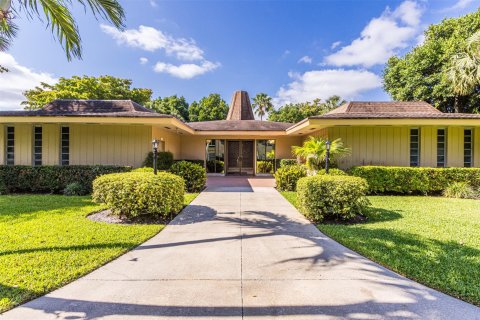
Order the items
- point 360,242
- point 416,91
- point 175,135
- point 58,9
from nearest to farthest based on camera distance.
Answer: point 360,242, point 58,9, point 175,135, point 416,91

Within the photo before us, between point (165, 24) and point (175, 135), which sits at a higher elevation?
point (165, 24)

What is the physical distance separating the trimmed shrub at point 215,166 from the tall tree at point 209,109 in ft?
68.4

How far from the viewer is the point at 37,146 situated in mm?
10594

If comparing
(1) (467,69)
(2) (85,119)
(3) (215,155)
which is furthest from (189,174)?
(1) (467,69)

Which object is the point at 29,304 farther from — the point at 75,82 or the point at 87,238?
the point at 75,82

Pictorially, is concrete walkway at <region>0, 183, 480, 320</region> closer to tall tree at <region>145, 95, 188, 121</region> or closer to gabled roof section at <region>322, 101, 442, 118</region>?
gabled roof section at <region>322, 101, 442, 118</region>


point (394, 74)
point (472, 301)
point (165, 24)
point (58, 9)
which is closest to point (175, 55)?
point (165, 24)

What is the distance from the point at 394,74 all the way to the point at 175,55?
67.4ft

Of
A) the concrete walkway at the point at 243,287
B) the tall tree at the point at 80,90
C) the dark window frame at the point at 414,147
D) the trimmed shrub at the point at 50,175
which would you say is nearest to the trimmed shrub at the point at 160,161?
the trimmed shrub at the point at 50,175

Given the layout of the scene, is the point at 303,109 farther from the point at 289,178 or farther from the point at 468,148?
the point at 289,178

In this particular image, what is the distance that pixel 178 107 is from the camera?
38.0 meters

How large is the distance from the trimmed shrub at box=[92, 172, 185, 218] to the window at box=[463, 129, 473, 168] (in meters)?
13.0

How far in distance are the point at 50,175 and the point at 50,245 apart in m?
6.70

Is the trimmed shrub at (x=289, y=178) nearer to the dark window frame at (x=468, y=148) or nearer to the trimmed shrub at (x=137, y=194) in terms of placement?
the trimmed shrub at (x=137, y=194)
